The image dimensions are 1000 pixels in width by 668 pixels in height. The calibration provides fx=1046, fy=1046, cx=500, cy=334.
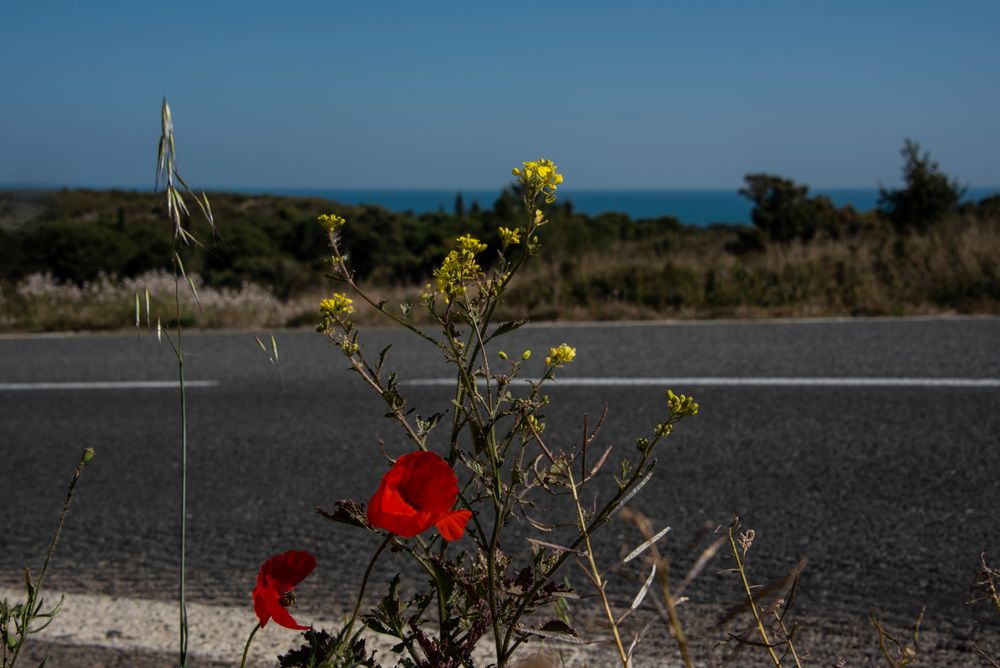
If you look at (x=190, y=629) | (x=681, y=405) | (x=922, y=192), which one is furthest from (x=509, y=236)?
(x=922, y=192)

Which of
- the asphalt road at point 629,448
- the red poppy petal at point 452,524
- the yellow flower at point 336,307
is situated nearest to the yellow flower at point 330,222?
the yellow flower at point 336,307

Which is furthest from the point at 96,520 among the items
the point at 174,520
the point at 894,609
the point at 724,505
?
the point at 894,609

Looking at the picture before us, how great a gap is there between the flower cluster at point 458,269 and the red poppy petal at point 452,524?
28 cm

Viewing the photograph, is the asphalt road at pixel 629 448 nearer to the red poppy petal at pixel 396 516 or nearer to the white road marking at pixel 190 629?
the white road marking at pixel 190 629

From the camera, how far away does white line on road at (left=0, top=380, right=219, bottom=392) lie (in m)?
7.31

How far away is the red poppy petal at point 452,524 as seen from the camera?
1126 mm

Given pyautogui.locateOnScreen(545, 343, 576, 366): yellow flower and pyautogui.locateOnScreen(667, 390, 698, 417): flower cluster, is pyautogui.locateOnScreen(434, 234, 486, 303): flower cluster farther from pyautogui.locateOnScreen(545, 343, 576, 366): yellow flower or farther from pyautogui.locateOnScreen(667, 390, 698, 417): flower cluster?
pyautogui.locateOnScreen(667, 390, 698, 417): flower cluster

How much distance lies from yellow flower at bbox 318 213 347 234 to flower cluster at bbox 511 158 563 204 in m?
0.25

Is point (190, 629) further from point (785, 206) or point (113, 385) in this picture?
point (785, 206)

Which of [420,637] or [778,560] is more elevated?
[420,637]

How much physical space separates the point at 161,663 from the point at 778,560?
6.95 feet

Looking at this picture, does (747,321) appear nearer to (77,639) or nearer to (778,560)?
(778,560)

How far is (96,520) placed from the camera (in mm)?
4461

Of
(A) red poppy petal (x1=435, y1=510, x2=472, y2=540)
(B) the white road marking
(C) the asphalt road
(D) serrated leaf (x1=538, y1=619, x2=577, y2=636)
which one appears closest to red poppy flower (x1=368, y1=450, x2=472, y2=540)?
(A) red poppy petal (x1=435, y1=510, x2=472, y2=540)
